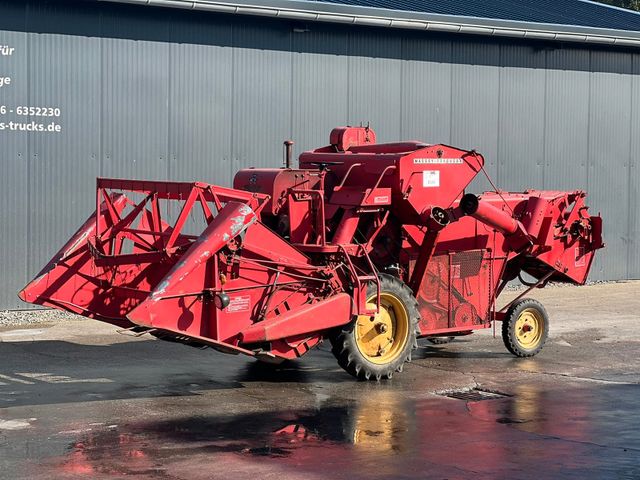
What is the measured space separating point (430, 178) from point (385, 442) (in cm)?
375

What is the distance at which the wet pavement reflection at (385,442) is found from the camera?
8.20 m

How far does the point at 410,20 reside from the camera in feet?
62.4

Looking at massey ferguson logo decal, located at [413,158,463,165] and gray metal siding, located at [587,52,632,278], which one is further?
gray metal siding, located at [587,52,632,278]

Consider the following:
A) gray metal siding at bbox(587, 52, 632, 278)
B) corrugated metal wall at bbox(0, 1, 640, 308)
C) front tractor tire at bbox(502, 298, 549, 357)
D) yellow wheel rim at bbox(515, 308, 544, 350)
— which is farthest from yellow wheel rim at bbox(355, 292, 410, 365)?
gray metal siding at bbox(587, 52, 632, 278)

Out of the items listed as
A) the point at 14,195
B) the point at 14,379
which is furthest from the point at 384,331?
the point at 14,195

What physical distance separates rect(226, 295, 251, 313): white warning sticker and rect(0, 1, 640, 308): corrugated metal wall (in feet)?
21.9

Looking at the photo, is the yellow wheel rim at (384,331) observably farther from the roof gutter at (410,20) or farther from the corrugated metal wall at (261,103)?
the roof gutter at (410,20)

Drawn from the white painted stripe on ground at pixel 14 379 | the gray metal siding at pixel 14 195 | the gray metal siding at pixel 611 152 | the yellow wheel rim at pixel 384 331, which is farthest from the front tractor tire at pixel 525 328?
the gray metal siding at pixel 611 152

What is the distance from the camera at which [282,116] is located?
1858cm

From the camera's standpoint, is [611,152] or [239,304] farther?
[611,152]

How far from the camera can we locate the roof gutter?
1731 cm

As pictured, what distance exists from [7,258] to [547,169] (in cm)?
998

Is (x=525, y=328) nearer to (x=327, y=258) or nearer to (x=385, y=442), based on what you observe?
(x=327, y=258)

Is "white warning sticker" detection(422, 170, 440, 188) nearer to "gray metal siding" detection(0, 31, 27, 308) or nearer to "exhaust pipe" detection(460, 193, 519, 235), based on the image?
Result: "exhaust pipe" detection(460, 193, 519, 235)
